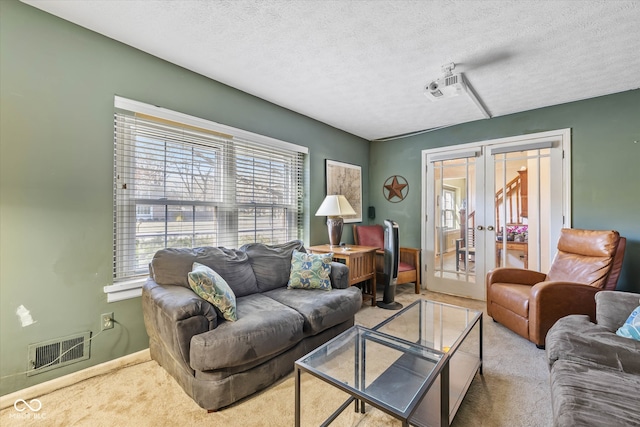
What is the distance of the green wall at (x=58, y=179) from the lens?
5.47ft


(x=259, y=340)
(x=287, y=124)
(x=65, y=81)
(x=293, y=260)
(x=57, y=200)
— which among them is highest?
(x=287, y=124)

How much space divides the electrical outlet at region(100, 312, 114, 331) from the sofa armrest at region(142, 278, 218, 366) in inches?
15.2

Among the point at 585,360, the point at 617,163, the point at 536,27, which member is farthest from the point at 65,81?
the point at 617,163

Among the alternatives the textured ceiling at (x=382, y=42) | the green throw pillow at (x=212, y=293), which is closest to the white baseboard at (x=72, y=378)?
the green throw pillow at (x=212, y=293)

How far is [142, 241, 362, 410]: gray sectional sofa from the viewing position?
155 cm

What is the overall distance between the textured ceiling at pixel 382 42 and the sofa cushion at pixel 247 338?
2004 mm

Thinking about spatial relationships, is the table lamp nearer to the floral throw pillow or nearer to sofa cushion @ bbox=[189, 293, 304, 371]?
sofa cushion @ bbox=[189, 293, 304, 371]

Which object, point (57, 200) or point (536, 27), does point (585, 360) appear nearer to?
point (536, 27)

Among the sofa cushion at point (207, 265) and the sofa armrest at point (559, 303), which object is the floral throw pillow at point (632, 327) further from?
the sofa cushion at point (207, 265)

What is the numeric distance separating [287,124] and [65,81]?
6.61 feet

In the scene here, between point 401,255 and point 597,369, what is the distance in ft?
9.23

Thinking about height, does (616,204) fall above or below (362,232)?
above

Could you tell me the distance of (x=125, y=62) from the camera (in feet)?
6.89

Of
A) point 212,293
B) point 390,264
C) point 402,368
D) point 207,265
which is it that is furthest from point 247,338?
point 390,264
